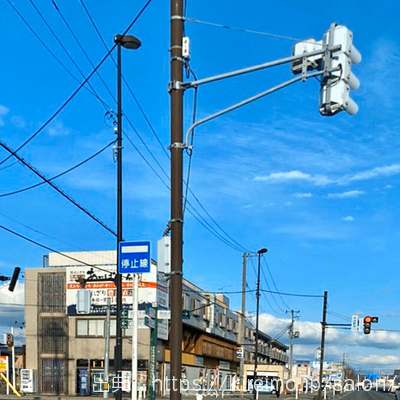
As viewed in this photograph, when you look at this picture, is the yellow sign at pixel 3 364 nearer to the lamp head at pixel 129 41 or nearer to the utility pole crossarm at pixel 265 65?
the lamp head at pixel 129 41

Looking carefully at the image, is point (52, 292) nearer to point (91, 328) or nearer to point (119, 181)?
point (91, 328)

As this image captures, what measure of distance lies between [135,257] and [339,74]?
704 centimetres

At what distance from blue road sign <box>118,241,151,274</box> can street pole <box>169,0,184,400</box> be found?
4125 millimetres

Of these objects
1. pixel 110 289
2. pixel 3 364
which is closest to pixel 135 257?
pixel 3 364

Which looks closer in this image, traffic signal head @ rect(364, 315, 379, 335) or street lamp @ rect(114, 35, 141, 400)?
street lamp @ rect(114, 35, 141, 400)

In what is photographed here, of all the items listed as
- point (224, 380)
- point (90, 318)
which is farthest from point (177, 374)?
point (224, 380)

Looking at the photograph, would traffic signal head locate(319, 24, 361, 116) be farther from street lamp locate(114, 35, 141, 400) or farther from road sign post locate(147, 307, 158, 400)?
street lamp locate(114, 35, 141, 400)

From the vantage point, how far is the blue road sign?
1343cm

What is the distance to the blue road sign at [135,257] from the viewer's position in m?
13.4

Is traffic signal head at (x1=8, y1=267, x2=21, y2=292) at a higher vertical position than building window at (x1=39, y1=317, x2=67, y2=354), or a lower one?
higher

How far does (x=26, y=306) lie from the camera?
48.2m

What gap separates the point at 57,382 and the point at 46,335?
3692 mm

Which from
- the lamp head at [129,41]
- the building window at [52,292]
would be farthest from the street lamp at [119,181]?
the building window at [52,292]

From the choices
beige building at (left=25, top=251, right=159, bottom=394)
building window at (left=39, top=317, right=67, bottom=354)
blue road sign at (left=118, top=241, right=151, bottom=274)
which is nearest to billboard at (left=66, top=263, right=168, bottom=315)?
beige building at (left=25, top=251, right=159, bottom=394)
